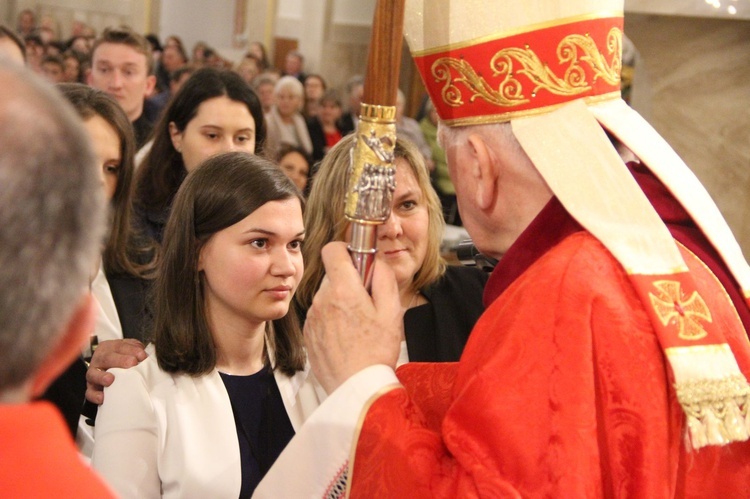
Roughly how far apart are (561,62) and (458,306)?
1.70 m

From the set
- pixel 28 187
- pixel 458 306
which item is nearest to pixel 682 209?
pixel 28 187

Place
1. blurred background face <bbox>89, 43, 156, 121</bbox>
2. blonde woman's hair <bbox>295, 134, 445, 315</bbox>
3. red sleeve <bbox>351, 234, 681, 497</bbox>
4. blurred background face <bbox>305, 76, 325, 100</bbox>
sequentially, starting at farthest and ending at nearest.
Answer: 1. blurred background face <bbox>305, 76, 325, 100</bbox>
2. blurred background face <bbox>89, 43, 156, 121</bbox>
3. blonde woman's hair <bbox>295, 134, 445, 315</bbox>
4. red sleeve <bbox>351, 234, 681, 497</bbox>

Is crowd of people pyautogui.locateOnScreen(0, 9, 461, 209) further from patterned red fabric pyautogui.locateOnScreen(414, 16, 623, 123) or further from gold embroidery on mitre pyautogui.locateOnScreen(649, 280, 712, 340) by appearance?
gold embroidery on mitre pyautogui.locateOnScreen(649, 280, 712, 340)

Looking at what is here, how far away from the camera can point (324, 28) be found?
47.1 ft

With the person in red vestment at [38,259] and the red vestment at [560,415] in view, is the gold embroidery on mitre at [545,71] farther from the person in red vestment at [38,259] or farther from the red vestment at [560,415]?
the person in red vestment at [38,259]

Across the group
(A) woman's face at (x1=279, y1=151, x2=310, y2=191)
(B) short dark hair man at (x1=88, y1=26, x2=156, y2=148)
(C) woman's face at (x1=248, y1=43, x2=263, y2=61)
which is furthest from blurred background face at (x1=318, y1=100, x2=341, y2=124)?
(B) short dark hair man at (x1=88, y1=26, x2=156, y2=148)

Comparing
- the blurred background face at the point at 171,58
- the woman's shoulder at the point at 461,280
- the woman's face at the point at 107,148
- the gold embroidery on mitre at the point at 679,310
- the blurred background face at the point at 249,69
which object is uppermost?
the blurred background face at the point at 171,58

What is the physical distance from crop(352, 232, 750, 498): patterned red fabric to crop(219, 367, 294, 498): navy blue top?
2.58 feet

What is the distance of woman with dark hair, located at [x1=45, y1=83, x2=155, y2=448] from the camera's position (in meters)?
3.34

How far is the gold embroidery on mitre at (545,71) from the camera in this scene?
1942 millimetres

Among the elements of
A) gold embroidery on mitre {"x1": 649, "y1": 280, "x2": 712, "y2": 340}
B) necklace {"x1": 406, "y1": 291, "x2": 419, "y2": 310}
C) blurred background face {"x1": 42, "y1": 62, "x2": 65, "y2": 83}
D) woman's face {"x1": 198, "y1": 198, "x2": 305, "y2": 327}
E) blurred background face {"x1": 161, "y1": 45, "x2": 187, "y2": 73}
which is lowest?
necklace {"x1": 406, "y1": 291, "x2": 419, "y2": 310}

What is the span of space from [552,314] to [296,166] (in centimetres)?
431

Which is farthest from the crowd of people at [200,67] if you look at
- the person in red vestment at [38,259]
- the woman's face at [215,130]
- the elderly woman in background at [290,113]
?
the person in red vestment at [38,259]

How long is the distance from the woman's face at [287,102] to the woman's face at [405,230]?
245 inches
